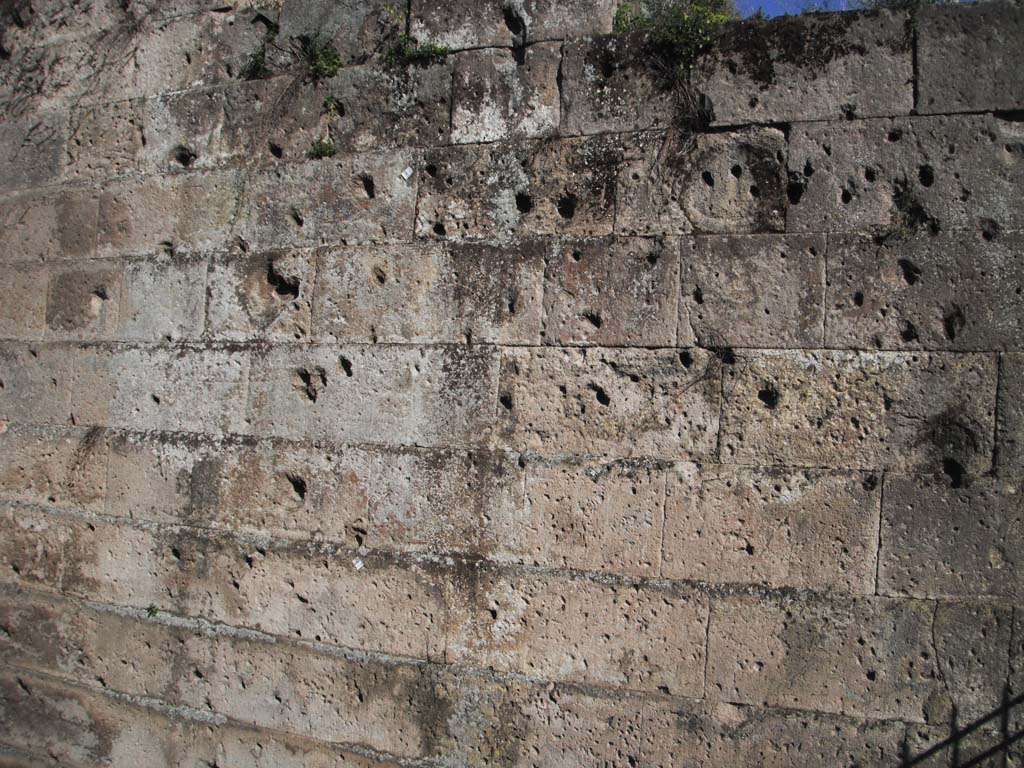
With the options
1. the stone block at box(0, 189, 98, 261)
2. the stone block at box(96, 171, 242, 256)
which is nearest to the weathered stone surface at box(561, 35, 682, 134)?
the stone block at box(96, 171, 242, 256)

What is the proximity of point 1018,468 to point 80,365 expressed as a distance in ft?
16.3

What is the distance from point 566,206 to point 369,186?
1092 mm

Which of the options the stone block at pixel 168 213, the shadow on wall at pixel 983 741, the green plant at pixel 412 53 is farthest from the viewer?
the stone block at pixel 168 213

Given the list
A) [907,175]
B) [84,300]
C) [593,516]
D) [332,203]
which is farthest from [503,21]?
[84,300]

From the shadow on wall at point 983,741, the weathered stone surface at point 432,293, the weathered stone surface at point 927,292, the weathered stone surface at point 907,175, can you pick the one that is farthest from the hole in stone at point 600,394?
the shadow on wall at point 983,741

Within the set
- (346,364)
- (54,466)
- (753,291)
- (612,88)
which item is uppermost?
(612,88)

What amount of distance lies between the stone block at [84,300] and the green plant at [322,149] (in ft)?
4.72

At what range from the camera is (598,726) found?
133 inches

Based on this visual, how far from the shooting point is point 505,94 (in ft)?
11.9

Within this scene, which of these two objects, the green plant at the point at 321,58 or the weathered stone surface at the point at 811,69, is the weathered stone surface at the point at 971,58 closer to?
the weathered stone surface at the point at 811,69

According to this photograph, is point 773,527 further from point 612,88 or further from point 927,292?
point 612,88

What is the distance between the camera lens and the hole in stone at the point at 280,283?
395 cm

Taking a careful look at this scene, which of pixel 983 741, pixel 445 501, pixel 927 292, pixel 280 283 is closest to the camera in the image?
pixel 983 741

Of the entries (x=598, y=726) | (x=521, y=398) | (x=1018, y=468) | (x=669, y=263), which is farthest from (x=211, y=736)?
(x=1018, y=468)
